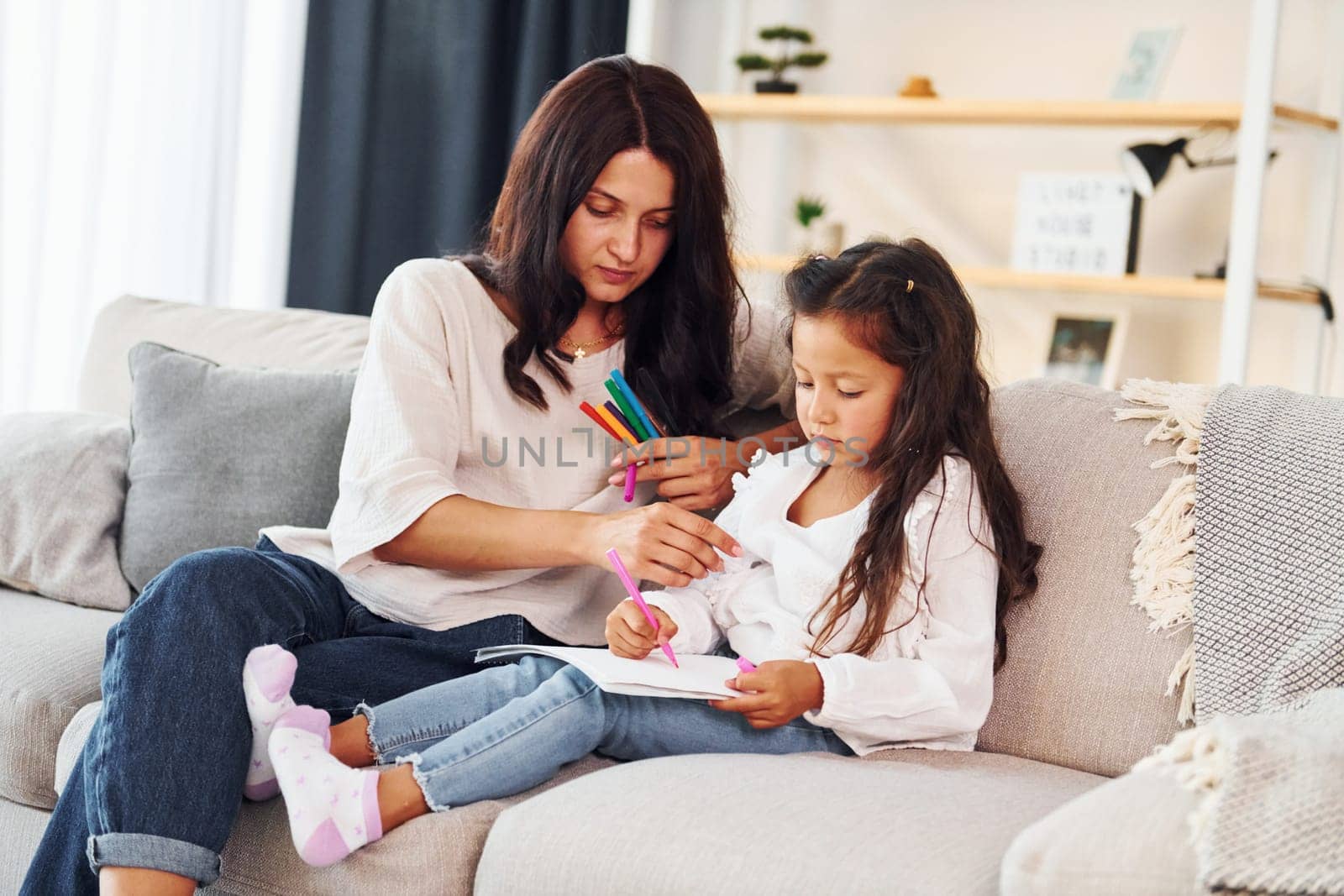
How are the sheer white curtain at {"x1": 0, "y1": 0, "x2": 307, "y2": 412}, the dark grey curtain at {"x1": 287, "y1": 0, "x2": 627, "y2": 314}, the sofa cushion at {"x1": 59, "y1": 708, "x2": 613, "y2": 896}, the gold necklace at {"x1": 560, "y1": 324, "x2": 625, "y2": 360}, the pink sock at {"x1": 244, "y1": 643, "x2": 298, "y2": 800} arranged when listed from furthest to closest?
the dark grey curtain at {"x1": 287, "y1": 0, "x2": 627, "y2": 314} < the sheer white curtain at {"x1": 0, "y1": 0, "x2": 307, "y2": 412} < the gold necklace at {"x1": 560, "y1": 324, "x2": 625, "y2": 360} < the pink sock at {"x1": 244, "y1": 643, "x2": 298, "y2": 800} < the sofa cushion at {"x1": 59, "y1": 708, "x2": 613, "y2": 896}

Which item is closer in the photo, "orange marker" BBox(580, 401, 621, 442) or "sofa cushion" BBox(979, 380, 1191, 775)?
"sofa cushion" BBox(979, 380, 1191, 775)

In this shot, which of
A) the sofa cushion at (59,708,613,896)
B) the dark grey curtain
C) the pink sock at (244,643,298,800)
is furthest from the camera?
the dark grey curtain

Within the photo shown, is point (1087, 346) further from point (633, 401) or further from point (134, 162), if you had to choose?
point (134, 162)

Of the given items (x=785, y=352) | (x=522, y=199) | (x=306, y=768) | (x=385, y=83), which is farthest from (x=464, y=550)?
(x=385, y=83)

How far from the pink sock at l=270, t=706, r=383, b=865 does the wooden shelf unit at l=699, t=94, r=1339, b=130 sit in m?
1.77

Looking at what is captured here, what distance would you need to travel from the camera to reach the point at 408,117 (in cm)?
340

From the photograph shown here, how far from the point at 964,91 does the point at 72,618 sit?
2385mm

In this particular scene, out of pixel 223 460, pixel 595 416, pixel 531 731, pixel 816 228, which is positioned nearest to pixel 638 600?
pixel 531 731

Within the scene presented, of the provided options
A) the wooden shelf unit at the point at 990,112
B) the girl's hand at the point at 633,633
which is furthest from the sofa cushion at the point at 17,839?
the wooden shelf unit at the point at 990,112

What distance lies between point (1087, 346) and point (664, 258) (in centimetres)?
170

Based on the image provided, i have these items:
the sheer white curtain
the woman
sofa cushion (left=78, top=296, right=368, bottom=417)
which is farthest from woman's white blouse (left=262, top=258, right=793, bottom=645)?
the sheer white curtain

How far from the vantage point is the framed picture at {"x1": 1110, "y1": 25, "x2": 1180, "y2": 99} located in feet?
9.73

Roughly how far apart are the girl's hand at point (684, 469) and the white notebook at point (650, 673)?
0.25 meters

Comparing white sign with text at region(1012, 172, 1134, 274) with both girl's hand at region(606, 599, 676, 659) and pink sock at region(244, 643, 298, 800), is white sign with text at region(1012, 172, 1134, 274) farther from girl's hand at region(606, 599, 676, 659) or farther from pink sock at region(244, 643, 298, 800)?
pink sock at region(244, 643, 298, 800)
